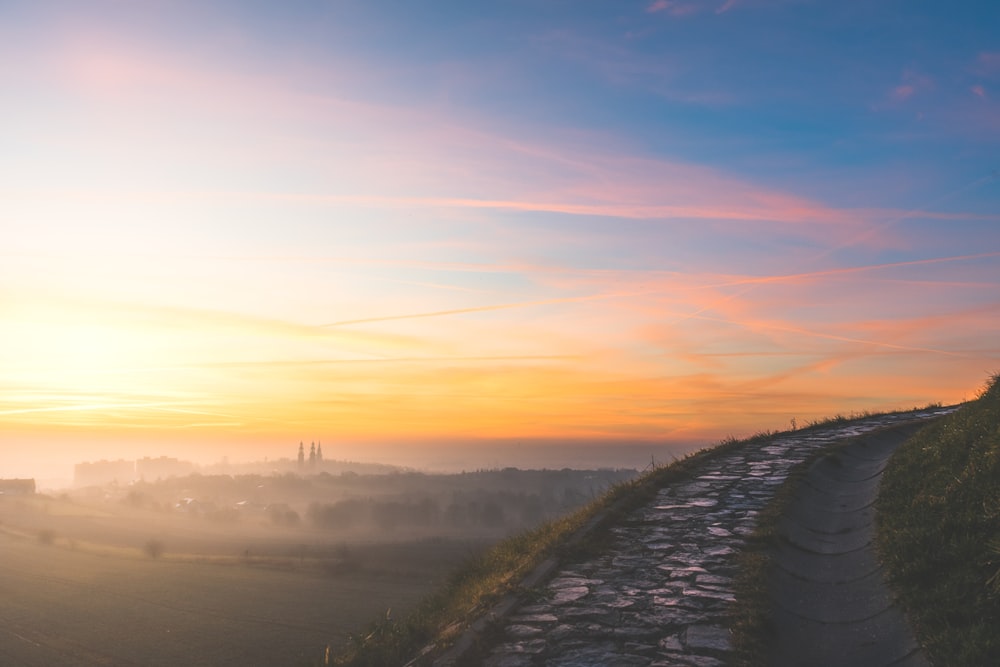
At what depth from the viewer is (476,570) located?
9250 mm

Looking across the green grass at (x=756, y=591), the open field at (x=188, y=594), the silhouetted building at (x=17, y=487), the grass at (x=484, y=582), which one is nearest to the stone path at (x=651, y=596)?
the green grass at (x=756, y=591)

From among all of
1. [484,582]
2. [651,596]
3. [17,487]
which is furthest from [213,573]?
[17,487]

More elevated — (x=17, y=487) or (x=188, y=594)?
(x=17, y=487)

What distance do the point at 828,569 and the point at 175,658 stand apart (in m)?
70.4

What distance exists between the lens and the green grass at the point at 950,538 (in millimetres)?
5285

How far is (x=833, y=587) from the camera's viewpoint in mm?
7266

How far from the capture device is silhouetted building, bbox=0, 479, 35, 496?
578 ft

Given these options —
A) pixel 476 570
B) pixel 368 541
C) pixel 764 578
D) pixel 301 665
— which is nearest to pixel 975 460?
pixel 764 578

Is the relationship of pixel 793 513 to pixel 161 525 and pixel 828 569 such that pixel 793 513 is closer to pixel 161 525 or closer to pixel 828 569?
pixel 828 569

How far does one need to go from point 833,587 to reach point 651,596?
92.9 inches

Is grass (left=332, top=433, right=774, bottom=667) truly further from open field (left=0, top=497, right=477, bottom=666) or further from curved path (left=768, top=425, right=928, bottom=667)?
open field (left=0, top=497, right=477, bottom=666)

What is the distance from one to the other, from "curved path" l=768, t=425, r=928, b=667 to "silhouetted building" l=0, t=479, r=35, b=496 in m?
222

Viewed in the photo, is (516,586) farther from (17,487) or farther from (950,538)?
(17,487)

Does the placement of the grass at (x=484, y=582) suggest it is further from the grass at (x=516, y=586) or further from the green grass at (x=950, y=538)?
the green grass at (x=950, y=538)
